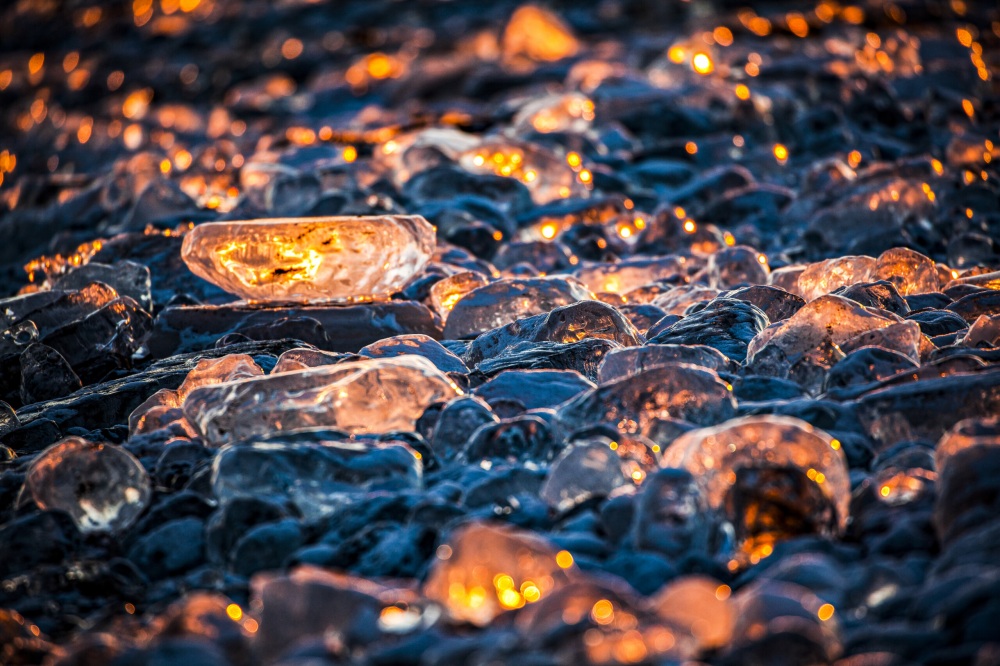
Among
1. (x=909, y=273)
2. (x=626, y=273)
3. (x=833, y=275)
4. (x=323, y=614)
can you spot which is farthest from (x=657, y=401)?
(x=626, y=273)

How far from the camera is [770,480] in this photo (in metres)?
1.65

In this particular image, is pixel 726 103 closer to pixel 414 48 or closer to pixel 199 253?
pixel 199 253

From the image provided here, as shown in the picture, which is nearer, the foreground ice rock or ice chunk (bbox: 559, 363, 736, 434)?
ice chunk (bbox: 559, 363, 736, 434)

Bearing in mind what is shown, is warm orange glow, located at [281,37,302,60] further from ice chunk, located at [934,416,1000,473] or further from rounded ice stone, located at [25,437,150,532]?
ice chunk, located at [934,416,1000,473]

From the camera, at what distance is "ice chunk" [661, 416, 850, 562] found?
1637 mm

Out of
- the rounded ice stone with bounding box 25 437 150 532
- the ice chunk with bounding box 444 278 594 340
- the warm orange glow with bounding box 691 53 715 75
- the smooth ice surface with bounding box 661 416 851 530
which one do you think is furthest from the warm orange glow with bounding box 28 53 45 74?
the smooth ice surface with bounding box 661 416 851 530

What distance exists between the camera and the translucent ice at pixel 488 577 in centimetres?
139

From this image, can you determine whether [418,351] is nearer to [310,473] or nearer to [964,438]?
[310,473]

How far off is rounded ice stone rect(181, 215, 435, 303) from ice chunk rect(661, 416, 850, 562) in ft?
5.10

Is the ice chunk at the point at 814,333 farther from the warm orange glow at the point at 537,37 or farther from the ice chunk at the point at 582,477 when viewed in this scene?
the warm orange glow at the point at 537,37

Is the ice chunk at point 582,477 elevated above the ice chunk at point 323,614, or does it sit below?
below

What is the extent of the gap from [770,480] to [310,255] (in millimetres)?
1706

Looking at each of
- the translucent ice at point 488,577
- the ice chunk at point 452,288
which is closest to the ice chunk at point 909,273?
the ice chunk at point 452,288

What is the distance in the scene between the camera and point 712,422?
6.54 feet
